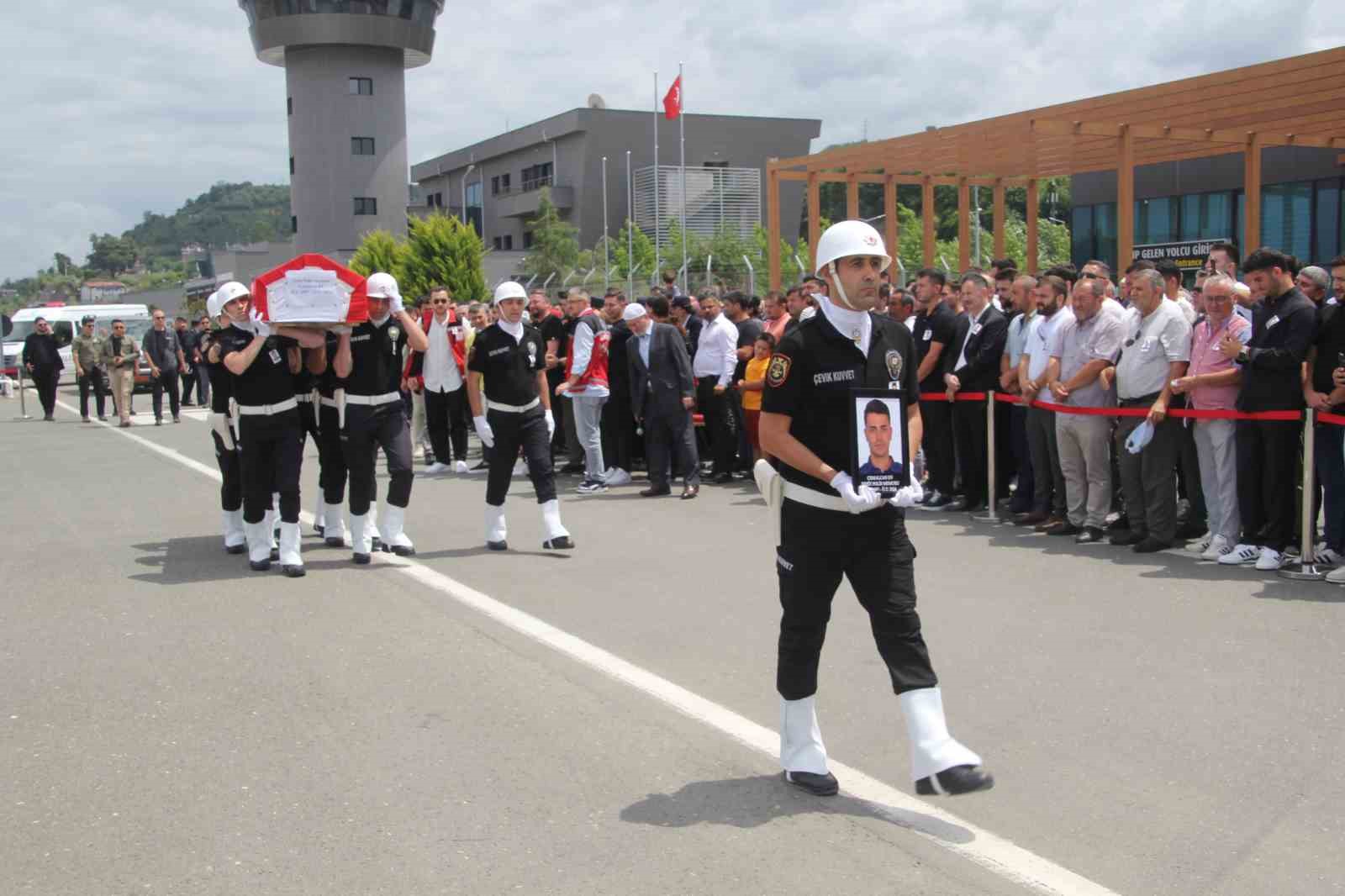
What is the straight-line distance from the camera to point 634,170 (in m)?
70.2

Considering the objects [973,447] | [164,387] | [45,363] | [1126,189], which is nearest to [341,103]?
[45,363]

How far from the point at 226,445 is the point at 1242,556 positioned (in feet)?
25.6

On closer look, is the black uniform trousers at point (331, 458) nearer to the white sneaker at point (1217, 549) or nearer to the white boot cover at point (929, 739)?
the white boot cover at point (929, 739)

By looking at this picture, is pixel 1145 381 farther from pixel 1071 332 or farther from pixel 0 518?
pixel 0 518

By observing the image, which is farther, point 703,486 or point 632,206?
point 632,206

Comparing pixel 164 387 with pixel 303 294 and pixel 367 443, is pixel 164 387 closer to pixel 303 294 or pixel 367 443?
pixel 367 443

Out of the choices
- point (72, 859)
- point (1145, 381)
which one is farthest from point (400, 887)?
point (1145, 381)

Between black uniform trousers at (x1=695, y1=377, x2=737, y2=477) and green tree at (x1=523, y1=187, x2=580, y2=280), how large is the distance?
4817cm

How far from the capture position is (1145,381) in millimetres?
9930

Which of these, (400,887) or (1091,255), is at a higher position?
(1091,255)

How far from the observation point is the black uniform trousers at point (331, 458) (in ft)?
32.9

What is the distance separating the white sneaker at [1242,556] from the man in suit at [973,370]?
2.86 metres

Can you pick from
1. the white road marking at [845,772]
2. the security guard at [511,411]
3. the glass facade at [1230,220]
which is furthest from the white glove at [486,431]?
the glass facade at [1230,220]

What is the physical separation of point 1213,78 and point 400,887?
648 inches
